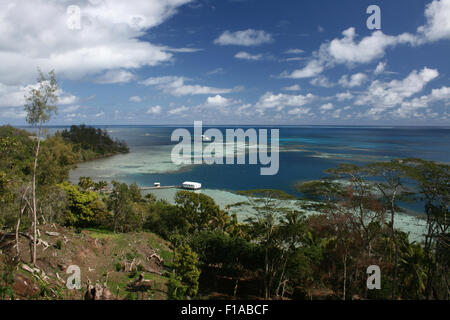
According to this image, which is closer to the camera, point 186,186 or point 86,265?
point 86,265

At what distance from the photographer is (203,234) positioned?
60.2ft

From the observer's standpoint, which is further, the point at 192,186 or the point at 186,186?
the point at 186,186

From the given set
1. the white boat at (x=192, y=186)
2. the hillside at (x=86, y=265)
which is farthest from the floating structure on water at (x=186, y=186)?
the hillside at (x=86, y=265)

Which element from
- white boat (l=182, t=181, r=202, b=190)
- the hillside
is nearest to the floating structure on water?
white boat (l=182, t=181, r=202, b=190)

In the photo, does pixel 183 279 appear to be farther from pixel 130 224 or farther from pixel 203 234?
pixel 130 224

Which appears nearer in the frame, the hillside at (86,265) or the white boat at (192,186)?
the hillside at (86,265)

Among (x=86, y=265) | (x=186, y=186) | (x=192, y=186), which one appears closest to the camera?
(x=86, y=265)

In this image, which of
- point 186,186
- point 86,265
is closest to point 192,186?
point 186,186

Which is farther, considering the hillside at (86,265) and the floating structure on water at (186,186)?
the floating structure on water at (186,186)

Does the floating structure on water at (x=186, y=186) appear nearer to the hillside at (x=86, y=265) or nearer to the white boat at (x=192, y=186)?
the white boat at (x=192, y=186)

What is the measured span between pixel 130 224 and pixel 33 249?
36.4ft

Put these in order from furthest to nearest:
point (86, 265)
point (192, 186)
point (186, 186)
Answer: point (186, 186) < point (192, 186) < point (86, 265)

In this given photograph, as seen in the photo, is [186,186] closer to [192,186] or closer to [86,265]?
[192,186]
